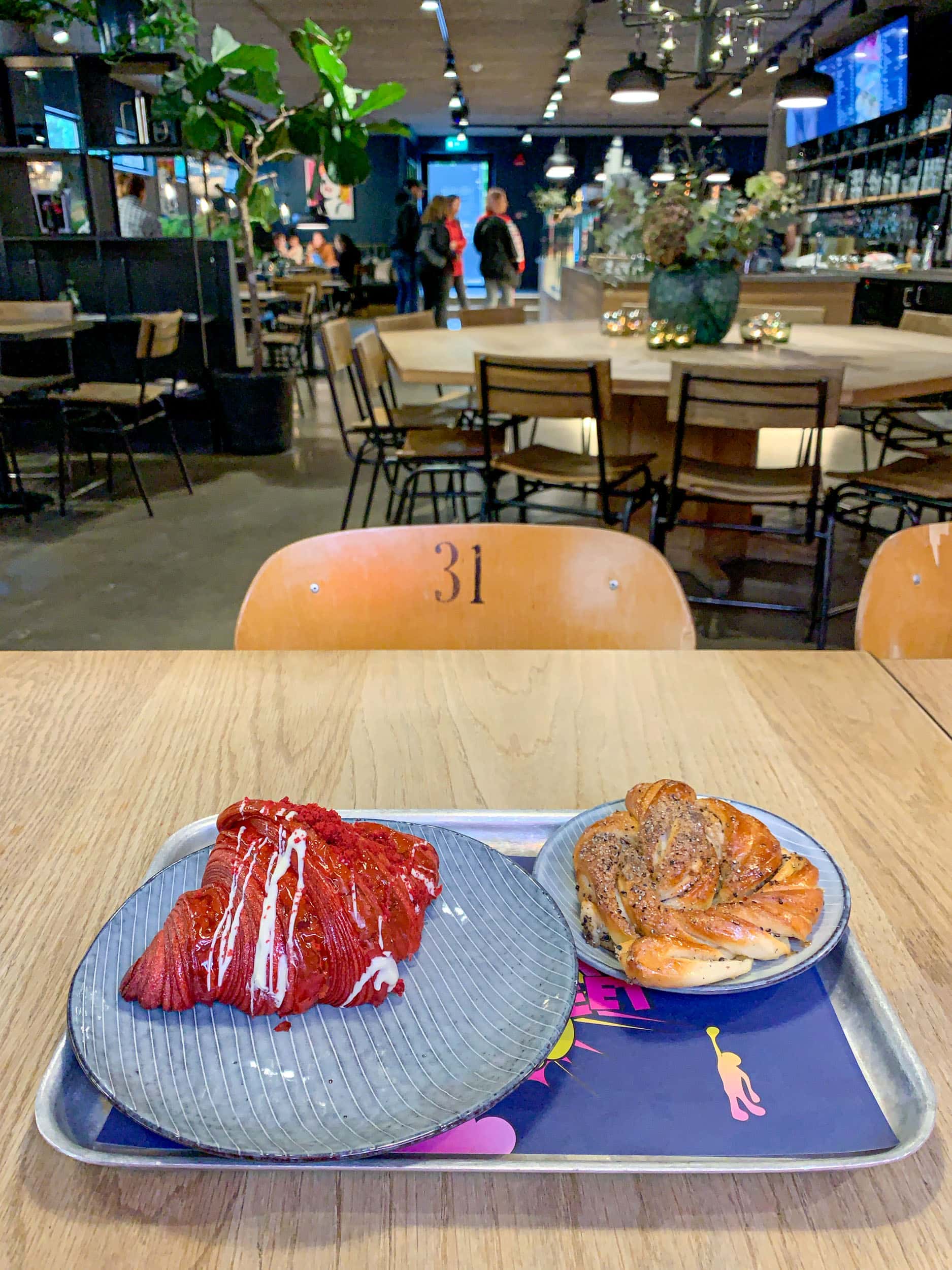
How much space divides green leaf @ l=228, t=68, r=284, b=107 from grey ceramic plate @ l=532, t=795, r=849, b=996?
5036 mm

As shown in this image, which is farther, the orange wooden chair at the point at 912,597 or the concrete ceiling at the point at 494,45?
the concrete ceiling at the point at 494,45

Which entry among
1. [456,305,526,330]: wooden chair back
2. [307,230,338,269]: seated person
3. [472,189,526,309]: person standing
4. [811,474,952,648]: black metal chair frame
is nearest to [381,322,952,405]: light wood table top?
[811,474,952,648]: black metal chair frame

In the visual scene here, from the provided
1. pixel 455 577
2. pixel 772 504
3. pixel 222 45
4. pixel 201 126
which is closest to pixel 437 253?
pixel 222 45

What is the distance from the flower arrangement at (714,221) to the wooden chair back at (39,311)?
129 inches

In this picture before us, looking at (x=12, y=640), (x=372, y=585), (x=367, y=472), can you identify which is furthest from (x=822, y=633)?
(x=367, y=472)

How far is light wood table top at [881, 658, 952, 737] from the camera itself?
91 cm

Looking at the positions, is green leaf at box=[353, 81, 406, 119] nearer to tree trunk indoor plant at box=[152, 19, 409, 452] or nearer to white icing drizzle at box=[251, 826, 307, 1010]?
tree trunk indoor plant at box=[152, 19, 409, 452]

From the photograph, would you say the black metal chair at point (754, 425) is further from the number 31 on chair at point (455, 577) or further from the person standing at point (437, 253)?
the person standing at point (437, 253)

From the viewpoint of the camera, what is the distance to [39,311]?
497cm

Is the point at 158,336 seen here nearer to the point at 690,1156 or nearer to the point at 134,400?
the point at 134,400

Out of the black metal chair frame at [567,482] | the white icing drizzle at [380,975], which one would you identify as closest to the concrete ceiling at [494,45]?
the black metal chair frame at [567,482]

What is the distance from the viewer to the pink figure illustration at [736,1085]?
45cm

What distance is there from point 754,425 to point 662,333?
106 cm

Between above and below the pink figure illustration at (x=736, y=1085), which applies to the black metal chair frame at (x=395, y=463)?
below
